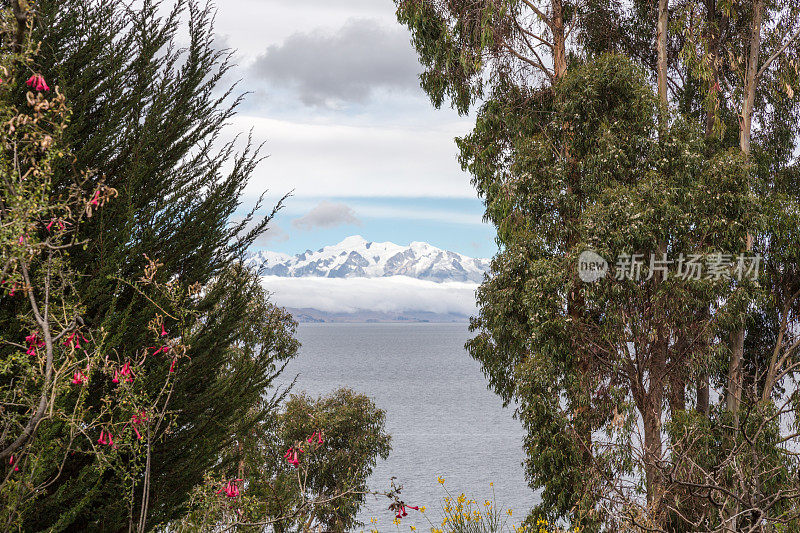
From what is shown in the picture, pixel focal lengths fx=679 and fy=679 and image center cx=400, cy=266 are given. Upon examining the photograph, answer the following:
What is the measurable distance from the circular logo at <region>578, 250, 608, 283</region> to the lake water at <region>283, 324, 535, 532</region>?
4.18m

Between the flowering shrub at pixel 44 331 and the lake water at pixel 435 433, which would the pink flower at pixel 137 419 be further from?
the lake water at pixel 435 433

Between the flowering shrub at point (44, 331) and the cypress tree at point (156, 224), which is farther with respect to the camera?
the cypress tree at point (156, 224)

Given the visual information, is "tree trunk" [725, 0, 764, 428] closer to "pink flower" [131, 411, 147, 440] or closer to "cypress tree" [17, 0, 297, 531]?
"cypress tree" [17, 0, 297, 531]

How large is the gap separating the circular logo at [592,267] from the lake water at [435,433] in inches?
165

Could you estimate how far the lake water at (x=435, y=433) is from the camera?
40031 mm

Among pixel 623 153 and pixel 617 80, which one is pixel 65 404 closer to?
pixel 623 153

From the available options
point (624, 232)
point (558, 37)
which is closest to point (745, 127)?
point (558, 37)

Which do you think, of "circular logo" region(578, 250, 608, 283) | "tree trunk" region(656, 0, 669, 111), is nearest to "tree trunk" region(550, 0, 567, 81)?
"tree trunk" region(656, 0, 669, 111)

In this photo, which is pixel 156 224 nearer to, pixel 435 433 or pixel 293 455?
pixel 293 455

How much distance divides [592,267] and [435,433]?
5192cm

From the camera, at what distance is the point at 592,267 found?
952cm

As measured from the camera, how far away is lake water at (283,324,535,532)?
131ft

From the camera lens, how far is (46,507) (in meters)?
4.19

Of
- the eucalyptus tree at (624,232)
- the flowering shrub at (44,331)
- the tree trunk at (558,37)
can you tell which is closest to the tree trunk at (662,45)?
the eucalyptus tree at (624,232)
